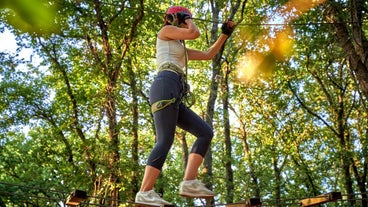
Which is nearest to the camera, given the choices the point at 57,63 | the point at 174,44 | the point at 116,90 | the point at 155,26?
the point at 174,44

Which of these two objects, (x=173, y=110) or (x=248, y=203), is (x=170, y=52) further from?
(x=248, y=203)

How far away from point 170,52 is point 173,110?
1.51ft

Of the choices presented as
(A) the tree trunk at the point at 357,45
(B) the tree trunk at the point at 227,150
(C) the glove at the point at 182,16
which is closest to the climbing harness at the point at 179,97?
(C) the glove at the point at 182,16

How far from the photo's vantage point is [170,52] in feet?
10.4

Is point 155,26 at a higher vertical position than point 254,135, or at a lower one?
higher

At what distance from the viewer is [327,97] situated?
50.1 feet

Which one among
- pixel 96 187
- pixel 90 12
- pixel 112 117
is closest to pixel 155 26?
pixel 90 12

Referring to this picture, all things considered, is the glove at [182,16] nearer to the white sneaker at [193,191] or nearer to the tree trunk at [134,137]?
the white sneaker at [193,191]

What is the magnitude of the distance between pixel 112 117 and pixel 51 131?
4.72m

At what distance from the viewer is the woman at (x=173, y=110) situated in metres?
2.85

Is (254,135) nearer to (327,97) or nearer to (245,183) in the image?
(245,183)

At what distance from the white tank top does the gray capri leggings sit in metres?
0.13

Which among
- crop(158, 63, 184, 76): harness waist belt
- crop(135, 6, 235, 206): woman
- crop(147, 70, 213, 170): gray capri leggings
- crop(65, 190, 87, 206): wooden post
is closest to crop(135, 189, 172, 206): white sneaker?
crop(135, 6, 235, 206): woman

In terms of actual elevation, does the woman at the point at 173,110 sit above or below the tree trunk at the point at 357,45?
below
